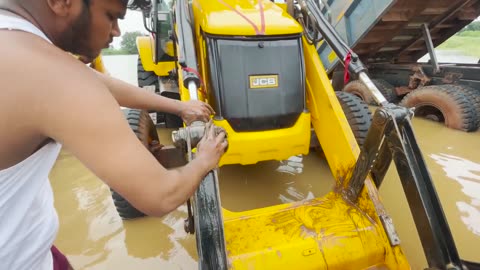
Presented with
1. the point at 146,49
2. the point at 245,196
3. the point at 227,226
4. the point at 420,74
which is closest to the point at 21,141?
the point at 227,226

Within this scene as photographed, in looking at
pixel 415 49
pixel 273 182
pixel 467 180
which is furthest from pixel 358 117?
pixel 415 49

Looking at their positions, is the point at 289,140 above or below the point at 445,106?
above

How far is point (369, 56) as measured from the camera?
17.3ft

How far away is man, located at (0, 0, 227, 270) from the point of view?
0.55m

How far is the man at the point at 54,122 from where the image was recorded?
0.55 meters

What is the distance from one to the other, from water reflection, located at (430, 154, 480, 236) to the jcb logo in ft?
5.53

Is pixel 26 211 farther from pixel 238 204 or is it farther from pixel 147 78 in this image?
pixel 147 78

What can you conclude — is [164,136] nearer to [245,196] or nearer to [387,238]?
[245,196]

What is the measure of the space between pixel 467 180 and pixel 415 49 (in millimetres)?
3481

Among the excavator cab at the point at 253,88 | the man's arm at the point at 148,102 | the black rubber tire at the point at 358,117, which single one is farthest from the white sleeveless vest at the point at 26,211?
the black rubber tire at the point at 358,117

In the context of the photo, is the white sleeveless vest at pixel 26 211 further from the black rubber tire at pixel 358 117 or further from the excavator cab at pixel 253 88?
the black rubber tire at pixel 358 117

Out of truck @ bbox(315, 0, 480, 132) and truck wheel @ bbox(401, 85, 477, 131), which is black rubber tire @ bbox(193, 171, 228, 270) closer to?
truck @ bbox(315, 0, 480, 132)

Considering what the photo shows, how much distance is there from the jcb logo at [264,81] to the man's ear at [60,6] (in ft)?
5.01

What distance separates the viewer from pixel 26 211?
2.46 feet
